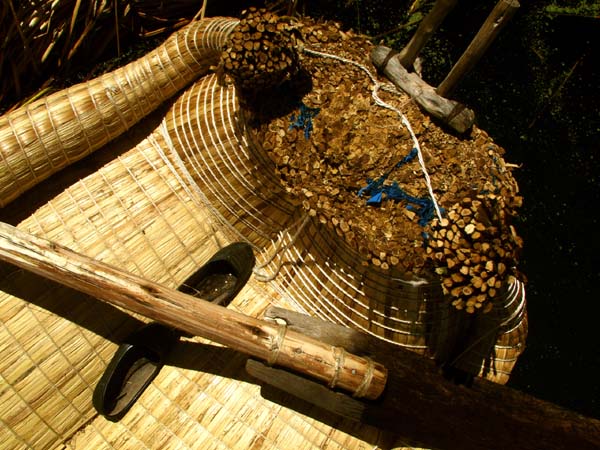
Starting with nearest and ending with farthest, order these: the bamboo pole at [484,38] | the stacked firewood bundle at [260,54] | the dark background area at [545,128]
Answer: the bamboo pole at [484,38], the stacked firewood bundle at [260,54], the dark background area at [545,128]

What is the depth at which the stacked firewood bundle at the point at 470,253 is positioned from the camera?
43.4 inches

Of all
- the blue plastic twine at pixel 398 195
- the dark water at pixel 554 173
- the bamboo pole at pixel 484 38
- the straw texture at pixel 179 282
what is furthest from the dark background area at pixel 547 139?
the blue plastic twine at pixel 398 195

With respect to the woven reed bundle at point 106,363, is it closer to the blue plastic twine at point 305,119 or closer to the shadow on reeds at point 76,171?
the shadow on reeds at point 76,171

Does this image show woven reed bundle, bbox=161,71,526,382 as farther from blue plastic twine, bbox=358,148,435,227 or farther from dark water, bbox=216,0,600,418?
dark water, bbox=216,0,600,418

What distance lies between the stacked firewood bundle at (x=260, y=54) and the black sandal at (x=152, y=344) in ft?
1.69

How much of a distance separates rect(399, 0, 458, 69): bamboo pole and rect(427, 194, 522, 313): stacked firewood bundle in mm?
410

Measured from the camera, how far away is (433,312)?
1353 millimetres

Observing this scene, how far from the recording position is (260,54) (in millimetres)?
1187

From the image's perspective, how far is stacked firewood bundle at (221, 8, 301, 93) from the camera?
1.19 metres

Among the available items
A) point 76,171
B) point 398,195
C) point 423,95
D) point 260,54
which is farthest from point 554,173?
point 76,171

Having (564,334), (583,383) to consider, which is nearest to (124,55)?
(564,334)

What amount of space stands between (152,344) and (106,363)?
0.48 feet

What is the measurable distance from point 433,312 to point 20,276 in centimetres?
112

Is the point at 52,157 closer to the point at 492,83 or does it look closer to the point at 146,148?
the point at 146,148
